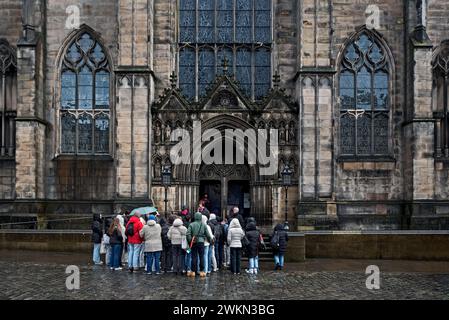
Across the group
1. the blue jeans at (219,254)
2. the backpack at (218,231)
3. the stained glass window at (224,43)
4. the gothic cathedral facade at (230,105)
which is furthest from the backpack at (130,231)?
the stained glass window at (224,43)

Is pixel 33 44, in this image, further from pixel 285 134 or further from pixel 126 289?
pixel 126 289

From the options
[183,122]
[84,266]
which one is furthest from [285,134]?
[84,266]

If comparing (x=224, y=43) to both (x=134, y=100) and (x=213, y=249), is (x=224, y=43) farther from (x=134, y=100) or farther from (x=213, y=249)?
(x=213, y=249)

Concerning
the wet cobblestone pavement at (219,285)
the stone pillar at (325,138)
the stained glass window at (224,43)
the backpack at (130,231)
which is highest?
the stained glass window at (224,43)

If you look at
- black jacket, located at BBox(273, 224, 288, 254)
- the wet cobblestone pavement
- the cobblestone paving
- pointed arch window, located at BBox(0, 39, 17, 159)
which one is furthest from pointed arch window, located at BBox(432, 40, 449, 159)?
pointed arch window, located at BBox(0, 39, 17, 159)

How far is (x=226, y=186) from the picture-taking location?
77.9ft

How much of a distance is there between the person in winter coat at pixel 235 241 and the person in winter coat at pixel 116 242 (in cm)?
300

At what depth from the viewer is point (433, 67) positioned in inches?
928

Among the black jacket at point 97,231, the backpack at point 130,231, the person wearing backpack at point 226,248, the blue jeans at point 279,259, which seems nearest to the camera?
the backpack at point 130,231

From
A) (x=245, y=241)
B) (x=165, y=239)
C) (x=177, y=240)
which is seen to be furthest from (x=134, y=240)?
(x=245, y=241)

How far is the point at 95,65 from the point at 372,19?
40.3 ft

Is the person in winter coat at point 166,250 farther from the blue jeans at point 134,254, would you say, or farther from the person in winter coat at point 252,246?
the person in winter coat at point 252,246

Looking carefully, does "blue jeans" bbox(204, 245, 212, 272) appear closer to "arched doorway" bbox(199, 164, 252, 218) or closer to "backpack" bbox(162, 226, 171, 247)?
"backpack" bbox(162, 226, 171, 247)

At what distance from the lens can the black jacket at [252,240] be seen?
14.7 m
